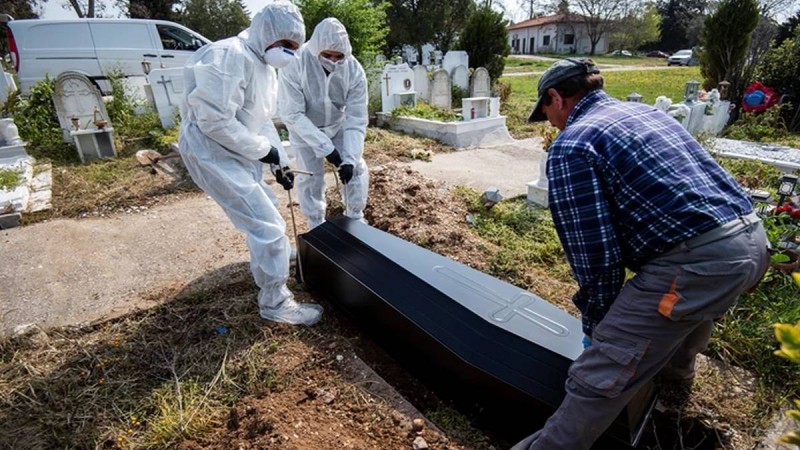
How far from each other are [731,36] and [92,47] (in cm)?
1275

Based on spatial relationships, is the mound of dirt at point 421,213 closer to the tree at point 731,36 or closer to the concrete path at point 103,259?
the concrete path at point 103,259

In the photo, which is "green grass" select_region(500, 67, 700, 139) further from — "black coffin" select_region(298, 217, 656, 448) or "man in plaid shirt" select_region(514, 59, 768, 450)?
"man in plaid shirt" select_region(514, 59, 768, 450)

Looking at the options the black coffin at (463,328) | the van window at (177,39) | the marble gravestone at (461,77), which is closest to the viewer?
the black coffin at (463,328)

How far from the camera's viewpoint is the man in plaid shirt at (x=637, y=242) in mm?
1287

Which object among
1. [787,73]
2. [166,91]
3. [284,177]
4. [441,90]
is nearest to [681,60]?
[787,73]

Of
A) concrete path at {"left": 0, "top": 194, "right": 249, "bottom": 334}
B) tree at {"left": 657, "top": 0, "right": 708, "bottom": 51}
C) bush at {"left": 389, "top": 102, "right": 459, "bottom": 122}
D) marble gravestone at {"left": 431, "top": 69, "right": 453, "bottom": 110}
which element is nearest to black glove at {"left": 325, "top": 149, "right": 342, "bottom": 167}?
concrete path at {"left": 0, "top": 194, "right": 249, "bottom": 334}

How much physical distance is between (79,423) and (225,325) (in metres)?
0.79

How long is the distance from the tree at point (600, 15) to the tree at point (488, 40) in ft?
121

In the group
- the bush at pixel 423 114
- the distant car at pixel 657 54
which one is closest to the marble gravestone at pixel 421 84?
the bush at pixel 423 114

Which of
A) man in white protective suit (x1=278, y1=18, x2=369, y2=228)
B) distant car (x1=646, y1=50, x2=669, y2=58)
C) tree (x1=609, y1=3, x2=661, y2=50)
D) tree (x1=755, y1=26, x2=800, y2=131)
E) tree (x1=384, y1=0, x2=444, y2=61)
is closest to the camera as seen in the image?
man in white protective suit (x1=278, y1=18, x2=369, y2=228)

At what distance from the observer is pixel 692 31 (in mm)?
36156

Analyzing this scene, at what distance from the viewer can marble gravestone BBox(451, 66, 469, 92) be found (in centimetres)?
1070

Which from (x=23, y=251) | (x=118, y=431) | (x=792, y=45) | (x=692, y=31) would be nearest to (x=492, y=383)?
(x=118, y=431)

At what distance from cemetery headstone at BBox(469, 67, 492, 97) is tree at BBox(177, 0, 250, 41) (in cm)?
2039
